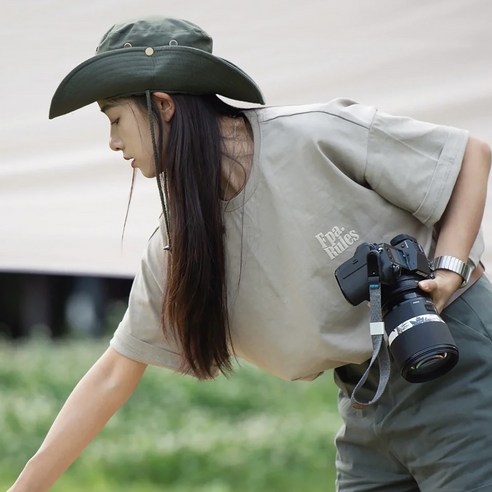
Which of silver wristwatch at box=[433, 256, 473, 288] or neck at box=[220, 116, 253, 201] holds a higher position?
neck at box=[220, 116, 253, 201]

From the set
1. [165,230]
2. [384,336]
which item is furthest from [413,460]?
[165,230]

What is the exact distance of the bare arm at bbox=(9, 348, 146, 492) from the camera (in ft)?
7.17

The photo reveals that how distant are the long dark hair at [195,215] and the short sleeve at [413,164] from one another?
0.86 feet

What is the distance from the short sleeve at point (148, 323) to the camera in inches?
85.4

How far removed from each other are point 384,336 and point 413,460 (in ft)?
0.95

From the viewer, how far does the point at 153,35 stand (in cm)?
198

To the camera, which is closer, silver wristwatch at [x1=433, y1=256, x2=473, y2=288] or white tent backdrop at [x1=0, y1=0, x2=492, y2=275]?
silver wristwatch at [x1=433, y1=256, x2=473, y2=288]

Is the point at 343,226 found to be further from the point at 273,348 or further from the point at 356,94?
the point at 356,94

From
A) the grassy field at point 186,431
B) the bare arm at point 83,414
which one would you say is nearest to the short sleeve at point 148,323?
the bare arm at point 83,414

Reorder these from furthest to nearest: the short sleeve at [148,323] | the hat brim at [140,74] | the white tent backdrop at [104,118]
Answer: the white tent backdrop at [104,118], the short sleeve at [148,323], the hat brim at [140,74]

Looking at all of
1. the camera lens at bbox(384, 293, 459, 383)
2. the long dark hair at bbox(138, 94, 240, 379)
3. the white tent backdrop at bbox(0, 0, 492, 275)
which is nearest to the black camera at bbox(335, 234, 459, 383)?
the camera lens at bbox(384, 293, 459, 383)

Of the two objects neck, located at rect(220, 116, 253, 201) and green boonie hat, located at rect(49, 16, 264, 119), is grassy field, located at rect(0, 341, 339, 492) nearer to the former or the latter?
neck, located at rect(220, 116, 253, 201)

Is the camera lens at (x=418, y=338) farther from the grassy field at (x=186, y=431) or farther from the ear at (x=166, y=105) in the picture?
the grassy field at (x=186, y=431)

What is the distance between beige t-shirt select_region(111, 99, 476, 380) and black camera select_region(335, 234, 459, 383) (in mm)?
136
